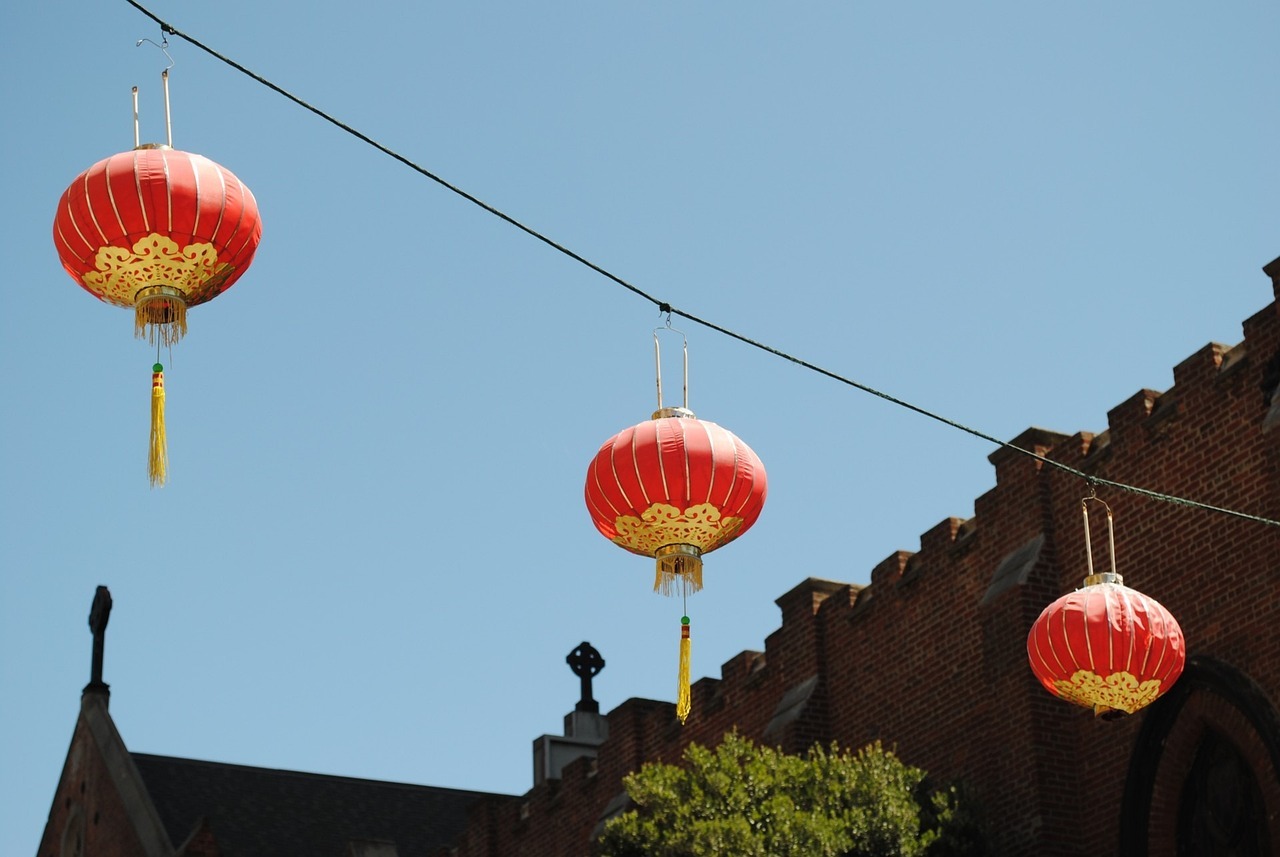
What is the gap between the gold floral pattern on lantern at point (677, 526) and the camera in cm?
1370

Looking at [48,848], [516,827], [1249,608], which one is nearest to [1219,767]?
[1249,608]

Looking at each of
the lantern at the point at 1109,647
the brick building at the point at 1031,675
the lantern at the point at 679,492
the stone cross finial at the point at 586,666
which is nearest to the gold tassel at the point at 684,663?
the lantern at the point at 679,492

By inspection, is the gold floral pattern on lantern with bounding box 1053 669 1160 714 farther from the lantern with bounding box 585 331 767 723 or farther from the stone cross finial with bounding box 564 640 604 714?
the stone cross finial with bounding box 564 640 604 714

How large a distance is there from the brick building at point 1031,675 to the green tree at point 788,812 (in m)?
0.92

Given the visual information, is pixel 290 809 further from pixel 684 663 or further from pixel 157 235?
pixel 157 235

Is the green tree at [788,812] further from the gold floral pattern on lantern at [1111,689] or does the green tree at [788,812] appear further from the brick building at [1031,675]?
the gold floral pattern on lantern at [1111,689]

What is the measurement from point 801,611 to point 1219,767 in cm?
658

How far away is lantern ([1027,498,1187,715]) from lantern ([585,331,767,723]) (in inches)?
127

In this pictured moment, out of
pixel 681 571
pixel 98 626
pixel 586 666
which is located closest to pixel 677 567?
pixel 681 571

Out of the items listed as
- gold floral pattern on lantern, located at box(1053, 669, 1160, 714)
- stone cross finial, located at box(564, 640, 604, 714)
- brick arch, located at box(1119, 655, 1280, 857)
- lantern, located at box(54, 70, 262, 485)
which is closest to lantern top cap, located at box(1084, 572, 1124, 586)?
gold floral pattern on lantern, located at box(1053, 669, 1160, 714)

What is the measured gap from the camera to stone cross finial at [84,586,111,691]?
41094mm

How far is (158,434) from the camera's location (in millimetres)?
11852

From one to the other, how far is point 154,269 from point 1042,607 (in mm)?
11198

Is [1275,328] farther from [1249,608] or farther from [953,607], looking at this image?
[953,607]
